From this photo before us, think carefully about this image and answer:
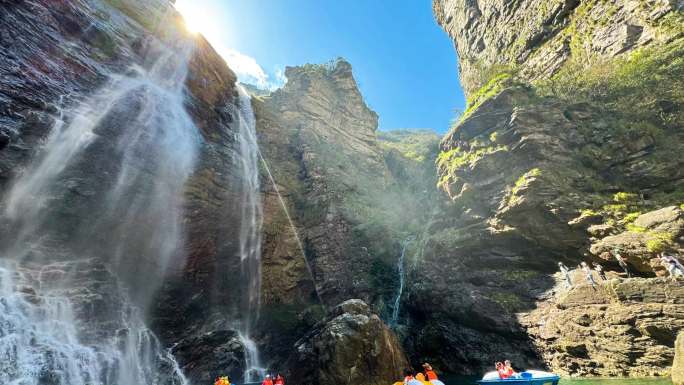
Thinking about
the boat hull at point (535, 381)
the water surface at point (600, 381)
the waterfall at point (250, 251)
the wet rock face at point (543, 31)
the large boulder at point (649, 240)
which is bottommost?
the water surface at point (600, 381)

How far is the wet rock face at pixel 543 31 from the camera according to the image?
2345 centimetres

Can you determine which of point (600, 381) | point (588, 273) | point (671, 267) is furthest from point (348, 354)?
point (671, 267)

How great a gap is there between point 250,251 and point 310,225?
584 centimetres

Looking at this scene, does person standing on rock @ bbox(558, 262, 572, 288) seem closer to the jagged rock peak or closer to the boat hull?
the boat hull

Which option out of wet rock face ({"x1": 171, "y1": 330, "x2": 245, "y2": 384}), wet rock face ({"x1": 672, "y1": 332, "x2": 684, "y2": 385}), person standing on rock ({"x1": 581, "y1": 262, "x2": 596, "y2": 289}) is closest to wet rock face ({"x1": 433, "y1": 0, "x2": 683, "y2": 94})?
person standing on rock ({"x1": 581, "y1": 262, "x2": 596, "y2": 289})

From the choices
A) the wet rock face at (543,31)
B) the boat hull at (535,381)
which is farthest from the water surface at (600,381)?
the wet rock face at (543,31)

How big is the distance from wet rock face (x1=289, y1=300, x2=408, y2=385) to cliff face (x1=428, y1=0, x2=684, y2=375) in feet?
19.7

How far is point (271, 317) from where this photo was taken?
878 inches

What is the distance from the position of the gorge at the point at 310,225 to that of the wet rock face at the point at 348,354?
91 millimetres

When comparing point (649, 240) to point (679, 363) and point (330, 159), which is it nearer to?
point (679, 363)

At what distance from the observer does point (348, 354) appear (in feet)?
49.3

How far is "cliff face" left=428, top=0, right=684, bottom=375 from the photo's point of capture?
1720cm

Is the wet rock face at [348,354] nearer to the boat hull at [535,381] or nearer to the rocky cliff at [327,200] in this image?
the rocky cliff at [327,200]

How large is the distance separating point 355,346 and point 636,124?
65.8 feet
